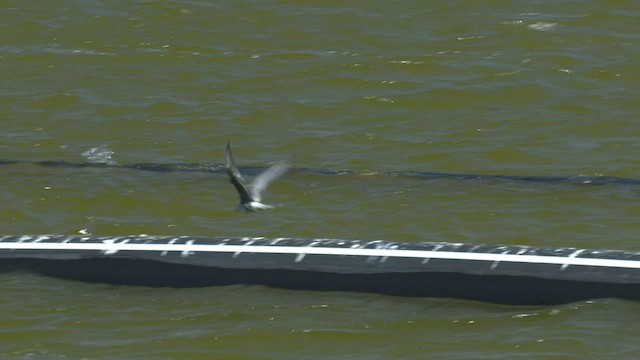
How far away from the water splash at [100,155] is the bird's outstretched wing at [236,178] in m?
2.96

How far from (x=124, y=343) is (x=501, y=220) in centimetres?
397

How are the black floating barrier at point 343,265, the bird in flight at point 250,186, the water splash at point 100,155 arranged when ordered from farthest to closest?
the water splash at point 100,155 → the bird in flight at point 250,186 → the black floating barrier at point 343,265

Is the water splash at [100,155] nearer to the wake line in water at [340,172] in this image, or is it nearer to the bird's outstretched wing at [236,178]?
the wake line in water at [340,172]

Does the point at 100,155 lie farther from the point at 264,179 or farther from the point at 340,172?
the point at 264,179

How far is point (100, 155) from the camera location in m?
15.0

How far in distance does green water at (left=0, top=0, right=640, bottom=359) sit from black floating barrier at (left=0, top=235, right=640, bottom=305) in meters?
0.13

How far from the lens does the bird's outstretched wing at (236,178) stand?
11289 millimetres

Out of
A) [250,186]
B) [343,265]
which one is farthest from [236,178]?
[343,265]

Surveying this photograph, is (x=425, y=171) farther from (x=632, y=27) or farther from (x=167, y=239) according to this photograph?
(x=632, y=27)

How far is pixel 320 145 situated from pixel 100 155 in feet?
7.37

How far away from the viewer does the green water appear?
10133 mm

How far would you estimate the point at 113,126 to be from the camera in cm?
1598

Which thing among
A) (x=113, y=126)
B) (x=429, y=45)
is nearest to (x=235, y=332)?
(x=113, y=126)

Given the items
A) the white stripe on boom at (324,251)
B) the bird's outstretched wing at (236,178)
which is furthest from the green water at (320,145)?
the bird's outstretched wing at (236,178)
